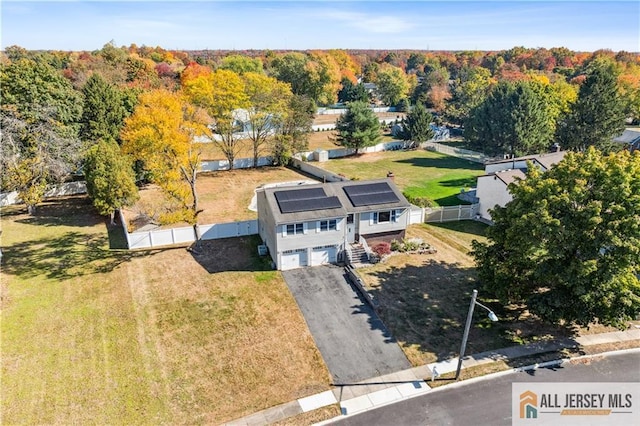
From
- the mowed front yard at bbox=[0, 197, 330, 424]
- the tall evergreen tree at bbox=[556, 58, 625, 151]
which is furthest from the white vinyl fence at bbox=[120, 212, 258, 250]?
the tall evergreen tree at bbox=[556, 58, 625, 151]

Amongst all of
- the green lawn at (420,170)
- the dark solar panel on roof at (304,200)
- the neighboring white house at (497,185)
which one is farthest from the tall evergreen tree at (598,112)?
the dark solar panel on roof at (304,200)

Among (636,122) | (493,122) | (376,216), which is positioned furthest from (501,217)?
(636,122)

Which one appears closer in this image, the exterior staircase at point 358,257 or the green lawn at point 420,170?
the exterior staircase at point 358,257

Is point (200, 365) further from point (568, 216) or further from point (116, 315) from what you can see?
point (568, 216)

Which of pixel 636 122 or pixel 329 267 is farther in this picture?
pixel 636 122

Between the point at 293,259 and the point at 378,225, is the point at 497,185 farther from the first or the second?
the point at 293,259

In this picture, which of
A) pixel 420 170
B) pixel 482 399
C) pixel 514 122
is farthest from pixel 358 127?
pixel 482 399

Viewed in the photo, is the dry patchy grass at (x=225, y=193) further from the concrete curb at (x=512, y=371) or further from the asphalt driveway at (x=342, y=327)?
the concrete curb at (x=512, y=371)
